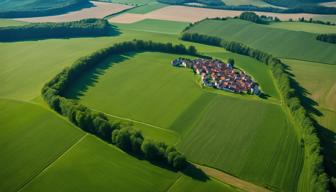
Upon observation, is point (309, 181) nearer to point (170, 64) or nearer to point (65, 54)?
point (170, 64)

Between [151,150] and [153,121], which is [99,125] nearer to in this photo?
[153,121]

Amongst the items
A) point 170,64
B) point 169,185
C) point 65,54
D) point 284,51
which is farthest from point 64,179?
point 284,51

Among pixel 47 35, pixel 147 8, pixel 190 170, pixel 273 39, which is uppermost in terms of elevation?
pixel 147 8

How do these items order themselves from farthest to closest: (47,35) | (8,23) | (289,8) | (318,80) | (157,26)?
(289,8) < (8,23) < (157,26) < (47,35) < (318,80)

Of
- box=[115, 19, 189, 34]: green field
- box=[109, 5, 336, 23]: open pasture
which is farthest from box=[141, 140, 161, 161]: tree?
box=[109, 5, 336, 23]: open pasture

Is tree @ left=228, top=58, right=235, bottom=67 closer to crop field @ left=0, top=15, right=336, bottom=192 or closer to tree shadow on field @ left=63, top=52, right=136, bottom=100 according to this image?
crop field @ left=0, top=15, right=336, bottom=192

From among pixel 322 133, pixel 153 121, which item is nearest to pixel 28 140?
pixel 153 121

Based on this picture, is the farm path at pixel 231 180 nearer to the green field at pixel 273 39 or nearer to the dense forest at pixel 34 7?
the green field at pixel 273 39
